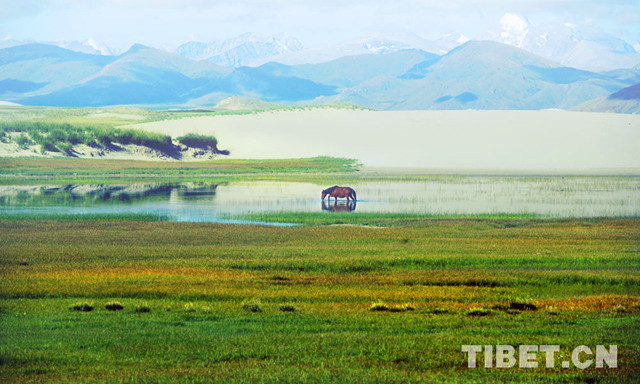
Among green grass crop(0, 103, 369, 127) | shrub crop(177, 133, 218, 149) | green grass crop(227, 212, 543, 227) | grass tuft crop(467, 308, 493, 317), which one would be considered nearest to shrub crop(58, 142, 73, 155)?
shrub crop(177, 133, 218, 149)

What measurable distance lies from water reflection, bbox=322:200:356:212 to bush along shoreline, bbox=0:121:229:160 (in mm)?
47745

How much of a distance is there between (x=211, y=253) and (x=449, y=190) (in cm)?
3326

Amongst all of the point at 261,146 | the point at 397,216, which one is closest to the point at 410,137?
the point at 261,146

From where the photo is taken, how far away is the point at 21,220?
123 feet

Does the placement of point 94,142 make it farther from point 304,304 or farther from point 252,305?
point 252,305

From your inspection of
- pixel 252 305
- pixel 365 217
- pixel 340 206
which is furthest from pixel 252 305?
pixel 340 206

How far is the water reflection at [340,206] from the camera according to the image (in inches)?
1745

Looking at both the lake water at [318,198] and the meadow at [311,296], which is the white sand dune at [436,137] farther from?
the meadow at [311,296]

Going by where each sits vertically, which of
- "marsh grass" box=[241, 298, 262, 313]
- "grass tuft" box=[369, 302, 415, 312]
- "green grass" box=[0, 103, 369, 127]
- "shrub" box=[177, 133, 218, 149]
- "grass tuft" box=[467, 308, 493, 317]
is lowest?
"grass tuft" box=[467, 308, 493, 317]

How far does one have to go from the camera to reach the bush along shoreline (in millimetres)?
86375

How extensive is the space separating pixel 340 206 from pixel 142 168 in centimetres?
3496

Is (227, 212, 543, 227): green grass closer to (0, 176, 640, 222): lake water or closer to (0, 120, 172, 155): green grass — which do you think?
(0, 176, 640, 222): lake water

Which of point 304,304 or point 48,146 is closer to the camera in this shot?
point 304,304

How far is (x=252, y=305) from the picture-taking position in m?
16.3
